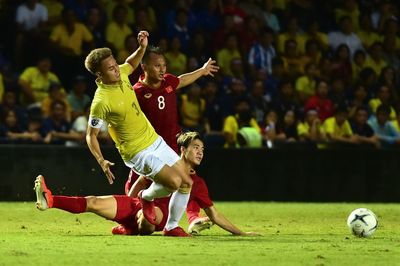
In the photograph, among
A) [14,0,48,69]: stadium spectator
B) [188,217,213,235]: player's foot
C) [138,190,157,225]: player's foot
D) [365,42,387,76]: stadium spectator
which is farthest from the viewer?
[365,42,387,76]: stadium spectator

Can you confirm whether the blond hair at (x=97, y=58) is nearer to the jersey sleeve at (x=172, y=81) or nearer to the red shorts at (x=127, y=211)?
the jersey sleeve at (x=172, y=81)

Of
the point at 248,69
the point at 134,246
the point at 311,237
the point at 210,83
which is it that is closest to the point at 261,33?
the point at 248,69

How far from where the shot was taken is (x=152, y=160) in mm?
10250

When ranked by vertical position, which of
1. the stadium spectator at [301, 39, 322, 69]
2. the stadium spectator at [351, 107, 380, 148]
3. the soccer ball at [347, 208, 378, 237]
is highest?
the stadium spectator at [301, 39, 322, 69]

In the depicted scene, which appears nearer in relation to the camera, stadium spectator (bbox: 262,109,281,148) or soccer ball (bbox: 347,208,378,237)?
soccer ball (bbox: 347,208,378,237)

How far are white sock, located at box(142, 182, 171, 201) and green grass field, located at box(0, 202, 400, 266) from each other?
1.28ft

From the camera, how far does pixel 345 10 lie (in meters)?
21.3

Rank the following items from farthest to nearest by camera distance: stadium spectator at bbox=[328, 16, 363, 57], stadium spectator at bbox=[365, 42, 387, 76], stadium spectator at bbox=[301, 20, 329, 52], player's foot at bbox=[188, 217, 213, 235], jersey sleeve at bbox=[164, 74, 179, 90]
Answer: stadium spectator at bbox=[328, 16, 363, 57] < stadium spectator at bbox=[365, 42, 387, 76] < stadium spectator at bbox=[301, 20, 329, 52] < jersey sleeve at bbox=[164, 74, 179, 90] < player's foot at bbox=[188, 217, 213, 235]

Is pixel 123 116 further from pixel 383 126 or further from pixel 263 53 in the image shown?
pixel 263 53

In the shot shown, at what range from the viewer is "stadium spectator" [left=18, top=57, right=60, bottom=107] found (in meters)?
17.0

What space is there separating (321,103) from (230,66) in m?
1.64

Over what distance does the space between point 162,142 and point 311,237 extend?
176cm

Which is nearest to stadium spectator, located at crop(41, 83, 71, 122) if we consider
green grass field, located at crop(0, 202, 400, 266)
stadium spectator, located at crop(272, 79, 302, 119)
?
green grass field, located at crop(0, 202, 400, 266)

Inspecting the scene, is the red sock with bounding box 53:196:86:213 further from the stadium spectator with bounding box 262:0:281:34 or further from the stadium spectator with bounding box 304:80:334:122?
the stadium spectator with bounding box 262:0:281:34
